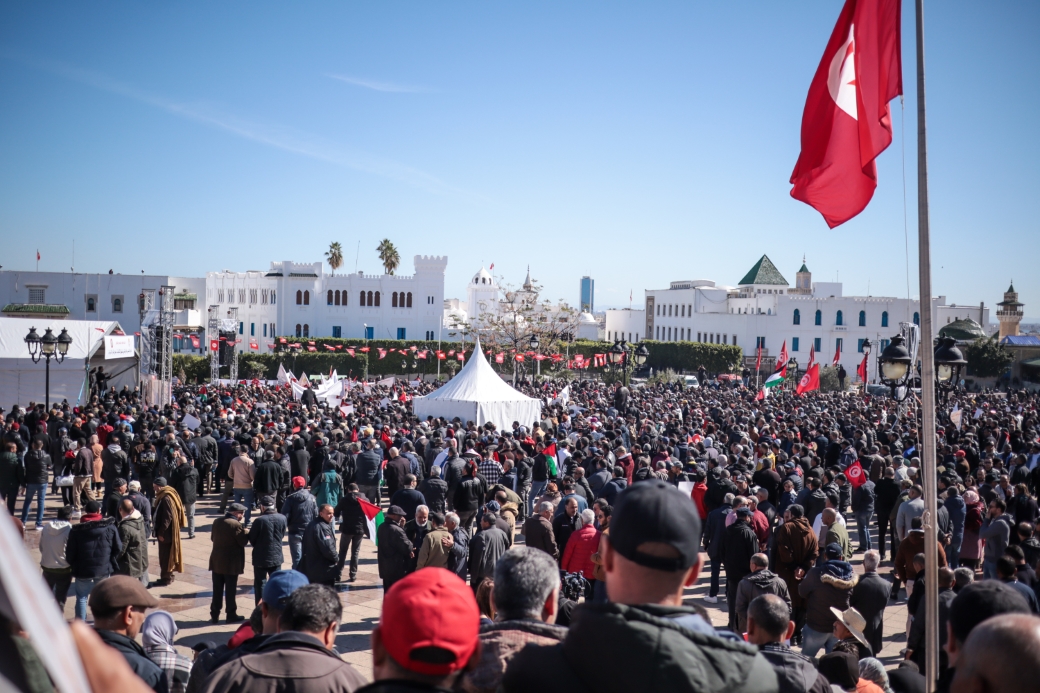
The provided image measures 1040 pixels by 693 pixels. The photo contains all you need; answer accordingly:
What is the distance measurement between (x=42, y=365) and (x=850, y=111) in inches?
990

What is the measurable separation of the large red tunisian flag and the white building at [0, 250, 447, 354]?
64.4 meters

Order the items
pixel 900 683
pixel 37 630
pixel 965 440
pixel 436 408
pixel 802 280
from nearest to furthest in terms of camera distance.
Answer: pixel 37 630 → pixel 900 683 → pixel 965 440 → pixel 436 408 → pixel 802 280

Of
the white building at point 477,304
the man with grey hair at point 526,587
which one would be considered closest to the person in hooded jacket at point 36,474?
the man with grey hair at point 526,587

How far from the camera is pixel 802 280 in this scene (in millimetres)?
89562

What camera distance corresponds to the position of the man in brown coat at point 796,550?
873 centimetres

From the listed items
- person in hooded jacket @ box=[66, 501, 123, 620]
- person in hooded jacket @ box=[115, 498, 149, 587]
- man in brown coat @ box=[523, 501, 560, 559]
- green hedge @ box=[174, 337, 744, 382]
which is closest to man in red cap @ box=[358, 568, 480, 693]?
man in brown coat @ box=[523, 501, 560, 559]

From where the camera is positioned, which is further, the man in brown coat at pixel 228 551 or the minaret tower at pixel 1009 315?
the minaret tower at pixel 1009 315

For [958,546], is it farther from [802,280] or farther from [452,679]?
[802,280]

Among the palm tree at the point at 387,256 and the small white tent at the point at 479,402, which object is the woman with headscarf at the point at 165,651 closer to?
the small white tent at the point at 479,402

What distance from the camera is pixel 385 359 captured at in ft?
196

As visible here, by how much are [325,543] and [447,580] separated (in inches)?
275

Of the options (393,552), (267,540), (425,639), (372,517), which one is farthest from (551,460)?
(425,639)

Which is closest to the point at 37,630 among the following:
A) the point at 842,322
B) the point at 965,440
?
the point at 965,440

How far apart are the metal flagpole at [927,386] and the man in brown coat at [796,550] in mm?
3863
